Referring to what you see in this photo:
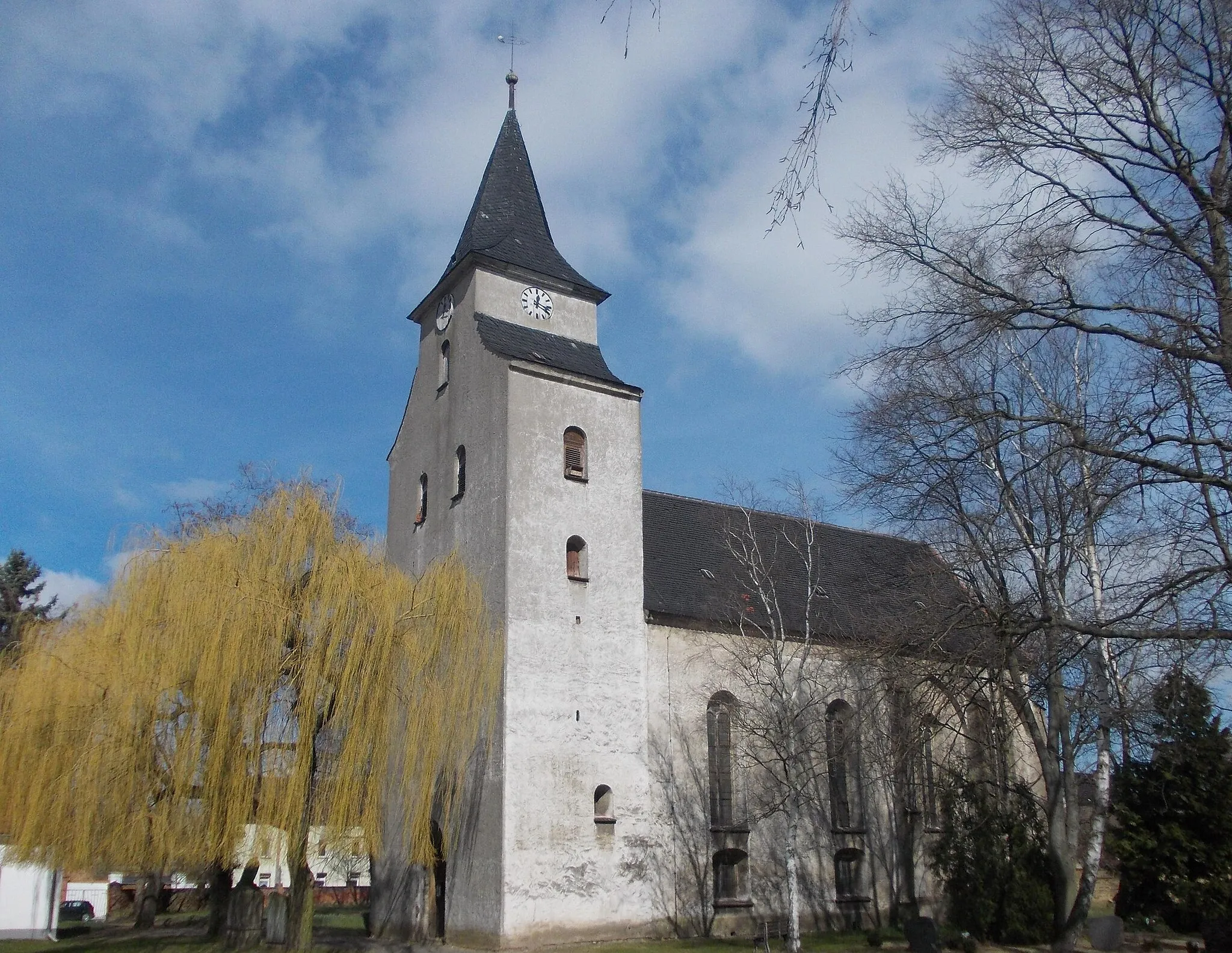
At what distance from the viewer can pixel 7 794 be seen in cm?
1661

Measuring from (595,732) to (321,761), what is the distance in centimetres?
638

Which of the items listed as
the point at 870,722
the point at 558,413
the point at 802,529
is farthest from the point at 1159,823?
the point at 558,413

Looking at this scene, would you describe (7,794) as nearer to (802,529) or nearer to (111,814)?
(111,814)

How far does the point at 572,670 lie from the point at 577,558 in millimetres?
2666

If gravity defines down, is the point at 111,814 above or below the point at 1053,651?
below

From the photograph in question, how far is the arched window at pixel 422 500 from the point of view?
26.8 metres

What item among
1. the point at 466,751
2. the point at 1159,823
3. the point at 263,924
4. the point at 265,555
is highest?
the point at 265,555

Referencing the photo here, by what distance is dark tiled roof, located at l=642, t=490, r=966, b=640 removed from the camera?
24234 mm

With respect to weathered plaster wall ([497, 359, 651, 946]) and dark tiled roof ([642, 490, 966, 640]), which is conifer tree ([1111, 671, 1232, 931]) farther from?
weathered plaster wall ([497, 359, 651, 946])

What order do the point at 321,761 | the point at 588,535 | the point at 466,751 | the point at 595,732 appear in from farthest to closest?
the point at 588,535 < the point at 595,732 < the point at 466,751 < the point at 321,761

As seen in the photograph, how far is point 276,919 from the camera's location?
60.7 ft

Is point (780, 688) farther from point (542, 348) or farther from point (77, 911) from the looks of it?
point (77, 911)

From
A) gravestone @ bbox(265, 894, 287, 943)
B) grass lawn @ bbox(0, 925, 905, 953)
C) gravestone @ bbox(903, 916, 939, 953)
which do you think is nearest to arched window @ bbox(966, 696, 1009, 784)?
gravestone @ bbox(903, 916, 939, 953)

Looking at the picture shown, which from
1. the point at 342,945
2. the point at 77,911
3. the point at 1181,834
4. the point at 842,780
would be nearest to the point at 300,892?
the point at 342,945
